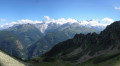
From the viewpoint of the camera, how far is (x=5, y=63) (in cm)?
Answer: 8644

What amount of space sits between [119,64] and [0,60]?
390ft

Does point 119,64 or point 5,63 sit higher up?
point 5,63

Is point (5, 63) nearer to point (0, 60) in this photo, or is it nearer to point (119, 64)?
point (0, 60)

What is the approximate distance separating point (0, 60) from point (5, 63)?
3062 mm

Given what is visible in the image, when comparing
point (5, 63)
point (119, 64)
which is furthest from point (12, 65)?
point (119, 64)

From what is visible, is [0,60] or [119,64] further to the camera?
[119,64]

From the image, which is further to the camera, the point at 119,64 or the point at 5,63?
the point at 119,64

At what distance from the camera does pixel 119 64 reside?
541 feet

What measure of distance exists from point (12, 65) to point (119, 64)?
370 ft

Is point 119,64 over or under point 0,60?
under

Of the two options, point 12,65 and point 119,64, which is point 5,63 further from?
point 119,64

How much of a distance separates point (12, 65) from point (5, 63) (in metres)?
4.34

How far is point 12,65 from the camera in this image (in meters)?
89.4

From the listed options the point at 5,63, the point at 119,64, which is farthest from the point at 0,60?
the point at 119,64
